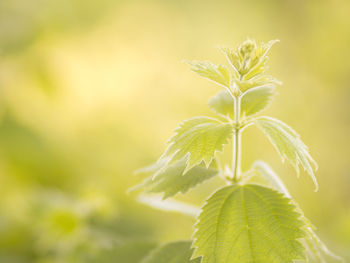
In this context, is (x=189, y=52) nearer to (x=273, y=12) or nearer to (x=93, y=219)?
(x=273, y=12)

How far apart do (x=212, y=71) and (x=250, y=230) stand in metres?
0.25

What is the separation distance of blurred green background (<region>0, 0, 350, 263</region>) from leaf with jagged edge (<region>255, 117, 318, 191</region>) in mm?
1003

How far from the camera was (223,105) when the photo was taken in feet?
2.81

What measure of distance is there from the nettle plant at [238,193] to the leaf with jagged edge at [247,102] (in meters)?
0.02

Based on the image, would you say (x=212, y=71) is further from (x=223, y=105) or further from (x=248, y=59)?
(x=223, y=105)

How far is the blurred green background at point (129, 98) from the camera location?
8.02 feet

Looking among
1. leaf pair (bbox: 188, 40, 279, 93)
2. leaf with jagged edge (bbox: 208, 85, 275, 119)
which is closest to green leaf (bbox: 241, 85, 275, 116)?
leaf with jagged edge (bbox: 208, 85, 275, 119)

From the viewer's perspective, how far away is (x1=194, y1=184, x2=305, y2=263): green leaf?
61cm

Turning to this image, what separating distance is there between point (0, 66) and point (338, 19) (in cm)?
346

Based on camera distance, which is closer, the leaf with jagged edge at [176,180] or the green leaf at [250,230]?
the green leaf at [250,230]

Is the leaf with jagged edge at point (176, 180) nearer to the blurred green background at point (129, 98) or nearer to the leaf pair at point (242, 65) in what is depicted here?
the leaf pair at point (242, 65)

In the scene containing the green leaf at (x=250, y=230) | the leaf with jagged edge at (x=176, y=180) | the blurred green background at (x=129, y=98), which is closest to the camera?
the green leaf at (x=250, y=230)

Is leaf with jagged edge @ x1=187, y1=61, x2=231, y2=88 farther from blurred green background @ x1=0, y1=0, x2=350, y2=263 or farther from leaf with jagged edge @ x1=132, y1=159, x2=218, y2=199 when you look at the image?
blurred green background @ x1=0, y1=0, x2=350, y2=263

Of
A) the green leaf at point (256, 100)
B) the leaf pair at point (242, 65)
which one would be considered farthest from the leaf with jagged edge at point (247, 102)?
the leaf pair at point (242, 65)
